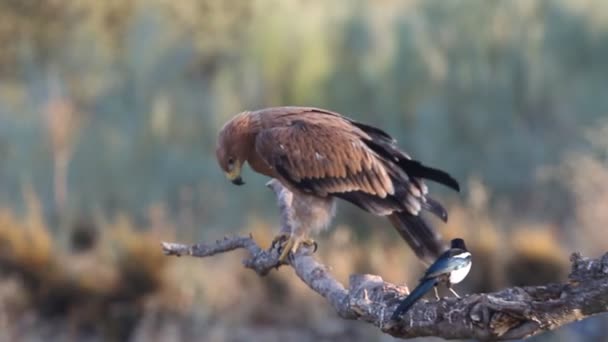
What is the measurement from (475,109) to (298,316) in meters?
2.64

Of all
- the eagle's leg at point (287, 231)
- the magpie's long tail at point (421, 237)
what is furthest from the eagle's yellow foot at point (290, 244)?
the magpie's long tail at point (421, 237)

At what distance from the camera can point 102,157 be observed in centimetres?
1013

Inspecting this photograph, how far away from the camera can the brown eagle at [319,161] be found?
4.59 metres

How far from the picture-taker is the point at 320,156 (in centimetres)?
482

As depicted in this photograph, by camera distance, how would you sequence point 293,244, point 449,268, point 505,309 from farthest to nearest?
point 293,244 → point 449,268 → point 505,309

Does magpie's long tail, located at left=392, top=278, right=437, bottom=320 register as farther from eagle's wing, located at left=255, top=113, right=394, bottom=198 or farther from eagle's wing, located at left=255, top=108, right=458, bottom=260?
eagle's wing, located at left=255, top=113, right=394, bottom=198

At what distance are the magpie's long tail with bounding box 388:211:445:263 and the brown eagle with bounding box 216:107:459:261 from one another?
3cm

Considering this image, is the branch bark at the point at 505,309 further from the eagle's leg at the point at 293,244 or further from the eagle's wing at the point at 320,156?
the eagle's wing at the point at 320,156

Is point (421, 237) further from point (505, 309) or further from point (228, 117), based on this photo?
point (228, 117)

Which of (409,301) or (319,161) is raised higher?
(319,161)

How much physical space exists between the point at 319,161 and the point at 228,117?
5452mm

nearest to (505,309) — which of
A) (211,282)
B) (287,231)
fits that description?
(287,231)

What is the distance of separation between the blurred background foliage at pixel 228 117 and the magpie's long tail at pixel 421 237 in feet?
12.9

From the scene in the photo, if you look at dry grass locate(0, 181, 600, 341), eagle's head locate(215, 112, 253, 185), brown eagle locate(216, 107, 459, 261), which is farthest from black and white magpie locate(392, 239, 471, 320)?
dry grass locate(0, 181, 600, 341)
